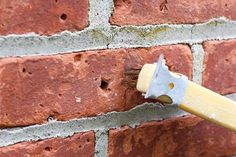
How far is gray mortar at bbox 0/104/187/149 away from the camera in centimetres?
38

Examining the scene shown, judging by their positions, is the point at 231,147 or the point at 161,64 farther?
the point at 231,147

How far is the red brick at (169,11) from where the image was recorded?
411 mm

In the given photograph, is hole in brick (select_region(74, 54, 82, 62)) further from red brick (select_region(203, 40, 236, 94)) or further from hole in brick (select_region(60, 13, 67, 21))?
red brick (select_region(203, 40, 236, 94))

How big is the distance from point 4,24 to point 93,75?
0.09 meters

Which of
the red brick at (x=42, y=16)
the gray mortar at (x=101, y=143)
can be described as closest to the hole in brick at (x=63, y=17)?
the red brick at (x=42, y=16)

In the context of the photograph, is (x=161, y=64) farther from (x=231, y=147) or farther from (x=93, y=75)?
(x=231, y=147)

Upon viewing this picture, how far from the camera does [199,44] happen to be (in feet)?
1.54

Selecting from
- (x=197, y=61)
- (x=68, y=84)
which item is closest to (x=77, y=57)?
(x=68, y=84)

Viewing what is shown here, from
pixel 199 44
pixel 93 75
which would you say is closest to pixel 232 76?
pixel 199 44

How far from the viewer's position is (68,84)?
391 mm

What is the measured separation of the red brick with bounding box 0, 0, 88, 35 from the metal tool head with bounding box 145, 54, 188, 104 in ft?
0.23

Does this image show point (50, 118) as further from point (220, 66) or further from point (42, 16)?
point (220, 66)

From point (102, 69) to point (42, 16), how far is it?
71mm

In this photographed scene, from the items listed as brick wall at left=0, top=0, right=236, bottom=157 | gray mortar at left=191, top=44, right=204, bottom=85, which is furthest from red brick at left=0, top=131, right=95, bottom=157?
gray mortar at left=191, top=44, right=204, bottom=85
